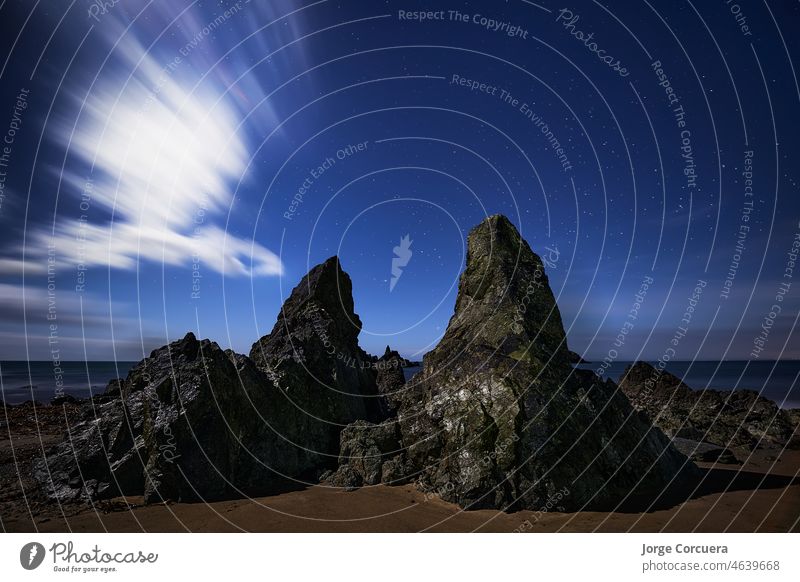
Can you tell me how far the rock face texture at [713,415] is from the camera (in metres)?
14.5

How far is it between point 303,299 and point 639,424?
1178cm

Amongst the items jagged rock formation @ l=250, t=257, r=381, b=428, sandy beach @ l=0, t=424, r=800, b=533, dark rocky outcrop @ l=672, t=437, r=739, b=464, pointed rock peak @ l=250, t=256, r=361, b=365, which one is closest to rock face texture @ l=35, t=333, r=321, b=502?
sandy beach @ l=0, t=424, r=800, b=533

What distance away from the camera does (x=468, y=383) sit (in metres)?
8.88

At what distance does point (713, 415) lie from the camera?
1712 cm

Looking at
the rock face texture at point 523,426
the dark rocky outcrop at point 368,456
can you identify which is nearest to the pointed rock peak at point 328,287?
the rock face texture at point 523,426

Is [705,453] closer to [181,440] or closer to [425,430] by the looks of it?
[425,430]

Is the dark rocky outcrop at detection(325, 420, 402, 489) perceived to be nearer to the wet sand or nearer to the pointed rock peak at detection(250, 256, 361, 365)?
the wet sand
